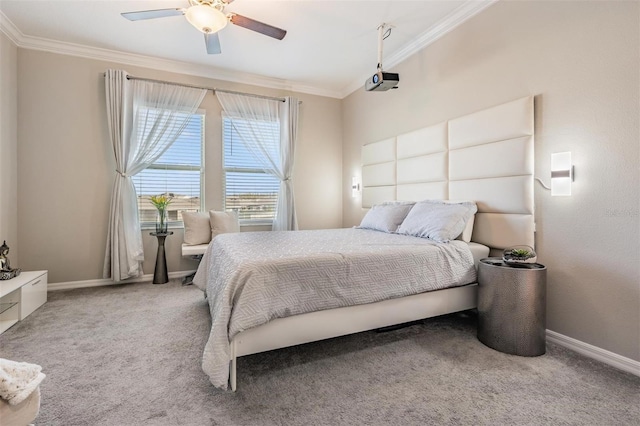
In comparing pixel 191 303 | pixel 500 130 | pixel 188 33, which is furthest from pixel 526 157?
pixel 188 33

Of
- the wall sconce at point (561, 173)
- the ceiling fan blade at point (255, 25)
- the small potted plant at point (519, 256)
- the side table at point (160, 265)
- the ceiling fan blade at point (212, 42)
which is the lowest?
the side table at point (160, 265)

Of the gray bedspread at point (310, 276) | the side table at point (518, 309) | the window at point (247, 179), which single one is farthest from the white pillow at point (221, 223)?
the side table at point (518, 309)

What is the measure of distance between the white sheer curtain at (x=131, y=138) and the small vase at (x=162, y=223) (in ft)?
0.80

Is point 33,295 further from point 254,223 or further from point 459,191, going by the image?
point 459,191

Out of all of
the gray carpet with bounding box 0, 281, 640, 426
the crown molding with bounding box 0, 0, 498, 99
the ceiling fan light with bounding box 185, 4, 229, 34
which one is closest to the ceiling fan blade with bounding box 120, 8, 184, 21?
the ceiling fan light with bounding box 185, 4, 229, 34

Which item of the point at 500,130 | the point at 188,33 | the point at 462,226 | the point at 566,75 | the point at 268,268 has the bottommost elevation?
the point at 268,268

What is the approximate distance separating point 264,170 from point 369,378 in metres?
3.45

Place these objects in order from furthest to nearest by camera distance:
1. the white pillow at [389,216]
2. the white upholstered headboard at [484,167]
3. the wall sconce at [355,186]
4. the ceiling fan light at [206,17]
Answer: the wall sconce at [355,186]
the white pillow at [389,216]
the white upholstered headboard at [484,167]
the ceiling fan light at [206,17]

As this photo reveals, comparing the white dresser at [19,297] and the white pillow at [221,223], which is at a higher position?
the white pillow at [221,223]

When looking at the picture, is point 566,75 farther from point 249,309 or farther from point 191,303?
point 191,303

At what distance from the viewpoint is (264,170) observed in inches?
179

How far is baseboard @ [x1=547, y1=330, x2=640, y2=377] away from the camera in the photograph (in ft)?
5.92

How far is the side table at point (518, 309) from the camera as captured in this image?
1.96 m

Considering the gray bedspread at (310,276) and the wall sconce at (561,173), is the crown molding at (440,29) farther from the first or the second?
the gray bedspread at (310,276)
